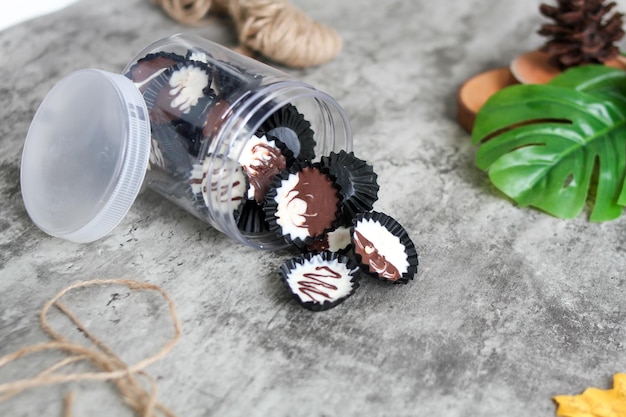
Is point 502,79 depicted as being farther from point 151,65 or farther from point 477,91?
point 151,65

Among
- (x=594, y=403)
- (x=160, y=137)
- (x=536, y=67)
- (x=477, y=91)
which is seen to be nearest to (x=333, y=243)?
(x=160, y=137)

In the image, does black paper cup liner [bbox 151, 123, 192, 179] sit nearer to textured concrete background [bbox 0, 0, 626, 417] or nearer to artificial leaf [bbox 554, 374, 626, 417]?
textured concrete background [bbox 0, 0, 626, 417]

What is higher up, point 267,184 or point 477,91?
point 267,184

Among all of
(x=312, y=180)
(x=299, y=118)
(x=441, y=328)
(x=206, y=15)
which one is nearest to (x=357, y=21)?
(x=206, y=15)

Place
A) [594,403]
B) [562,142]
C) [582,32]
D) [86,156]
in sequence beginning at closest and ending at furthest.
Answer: [594,403], [86,156], [562,142], [582,32]

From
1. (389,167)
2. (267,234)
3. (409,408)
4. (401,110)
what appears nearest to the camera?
(409,408)

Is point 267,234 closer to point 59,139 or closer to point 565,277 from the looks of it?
point 59,139
